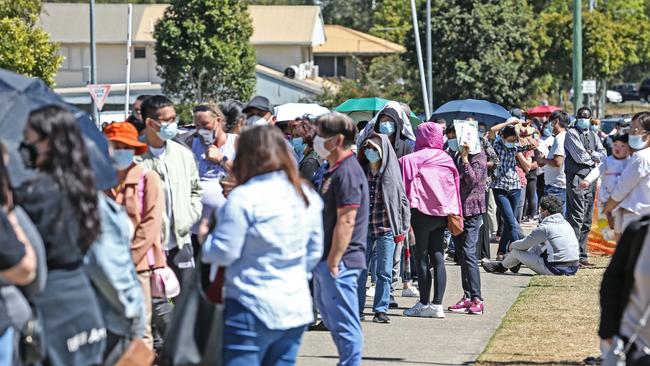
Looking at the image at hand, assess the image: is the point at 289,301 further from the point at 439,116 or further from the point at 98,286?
the point at 439,116

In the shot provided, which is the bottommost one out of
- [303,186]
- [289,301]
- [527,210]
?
[527,210]

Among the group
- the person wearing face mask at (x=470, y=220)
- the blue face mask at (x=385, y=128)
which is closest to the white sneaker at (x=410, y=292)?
the person wearing face mask at (x=470, y=220)

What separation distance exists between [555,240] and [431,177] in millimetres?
3826

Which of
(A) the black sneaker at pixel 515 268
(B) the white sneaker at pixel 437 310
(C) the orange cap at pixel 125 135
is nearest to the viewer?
(C) the orange cap at pixel 125 135

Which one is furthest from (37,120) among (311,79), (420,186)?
(311,79)

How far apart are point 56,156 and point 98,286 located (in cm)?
70

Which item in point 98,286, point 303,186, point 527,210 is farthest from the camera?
point 527,210

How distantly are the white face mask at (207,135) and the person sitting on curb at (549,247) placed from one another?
5.76 meters

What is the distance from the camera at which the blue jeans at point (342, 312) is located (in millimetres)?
8031

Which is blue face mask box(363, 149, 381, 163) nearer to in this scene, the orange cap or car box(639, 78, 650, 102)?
the orange cap

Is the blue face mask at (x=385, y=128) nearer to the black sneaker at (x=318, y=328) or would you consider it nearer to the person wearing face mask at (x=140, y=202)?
the black sneaker at (x=318, y=328)

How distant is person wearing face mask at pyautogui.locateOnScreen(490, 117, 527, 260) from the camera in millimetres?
16500

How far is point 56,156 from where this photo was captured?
214 inches

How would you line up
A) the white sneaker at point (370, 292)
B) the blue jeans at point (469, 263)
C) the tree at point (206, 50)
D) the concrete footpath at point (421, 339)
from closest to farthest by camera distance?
the concrete footpath at point (421, 339)
the blue jeans at point (469, 263)
the white sneaker at point (370, 292)
the tree at point (206, 50)
